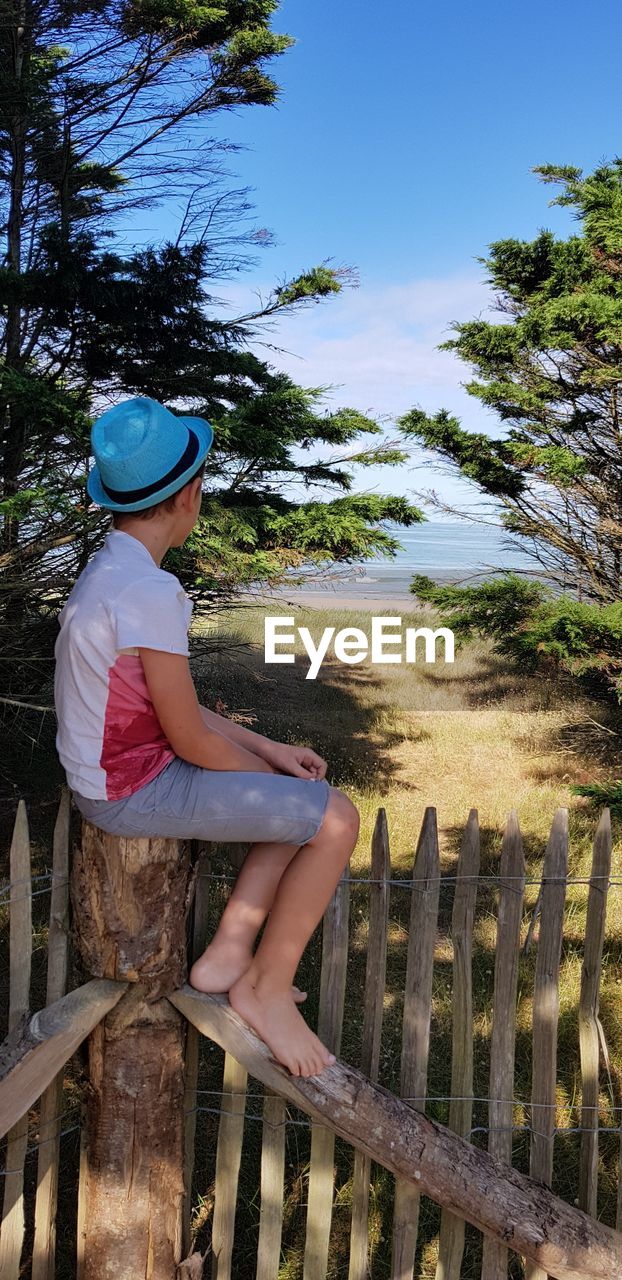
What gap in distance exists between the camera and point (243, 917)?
6.97 ft

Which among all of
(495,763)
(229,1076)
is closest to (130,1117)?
(229,1076)

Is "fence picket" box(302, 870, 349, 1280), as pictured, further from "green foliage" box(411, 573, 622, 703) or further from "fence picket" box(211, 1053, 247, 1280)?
"green foliage" box(411, 573, 622, 703)

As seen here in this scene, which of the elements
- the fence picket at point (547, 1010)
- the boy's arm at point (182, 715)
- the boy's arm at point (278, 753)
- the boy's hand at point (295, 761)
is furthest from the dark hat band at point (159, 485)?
the fence picket at point (547, 1010)

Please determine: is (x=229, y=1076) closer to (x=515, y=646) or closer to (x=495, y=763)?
(x=515, y=646)

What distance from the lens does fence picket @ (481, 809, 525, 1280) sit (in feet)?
7.38

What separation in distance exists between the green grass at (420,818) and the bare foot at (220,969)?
0.31 metres

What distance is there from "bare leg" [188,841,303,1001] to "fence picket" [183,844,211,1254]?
0.17m

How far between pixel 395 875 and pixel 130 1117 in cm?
394

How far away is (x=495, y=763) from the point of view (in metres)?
8.83

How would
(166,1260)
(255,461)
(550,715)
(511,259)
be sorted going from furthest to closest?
1. (550,715)
2. (511,259)
3. (255,461)
4. (166,1260)

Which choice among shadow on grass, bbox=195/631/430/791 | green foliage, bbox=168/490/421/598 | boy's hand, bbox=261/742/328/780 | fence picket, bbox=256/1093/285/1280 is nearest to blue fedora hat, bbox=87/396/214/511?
boy's hand, bbox=261/742/328/780

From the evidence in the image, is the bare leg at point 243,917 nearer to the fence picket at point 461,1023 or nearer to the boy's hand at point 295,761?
the boy's hand at point 295,761

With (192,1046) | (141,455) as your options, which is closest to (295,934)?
(192,1046)

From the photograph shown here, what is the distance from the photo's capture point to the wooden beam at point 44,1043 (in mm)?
2061
